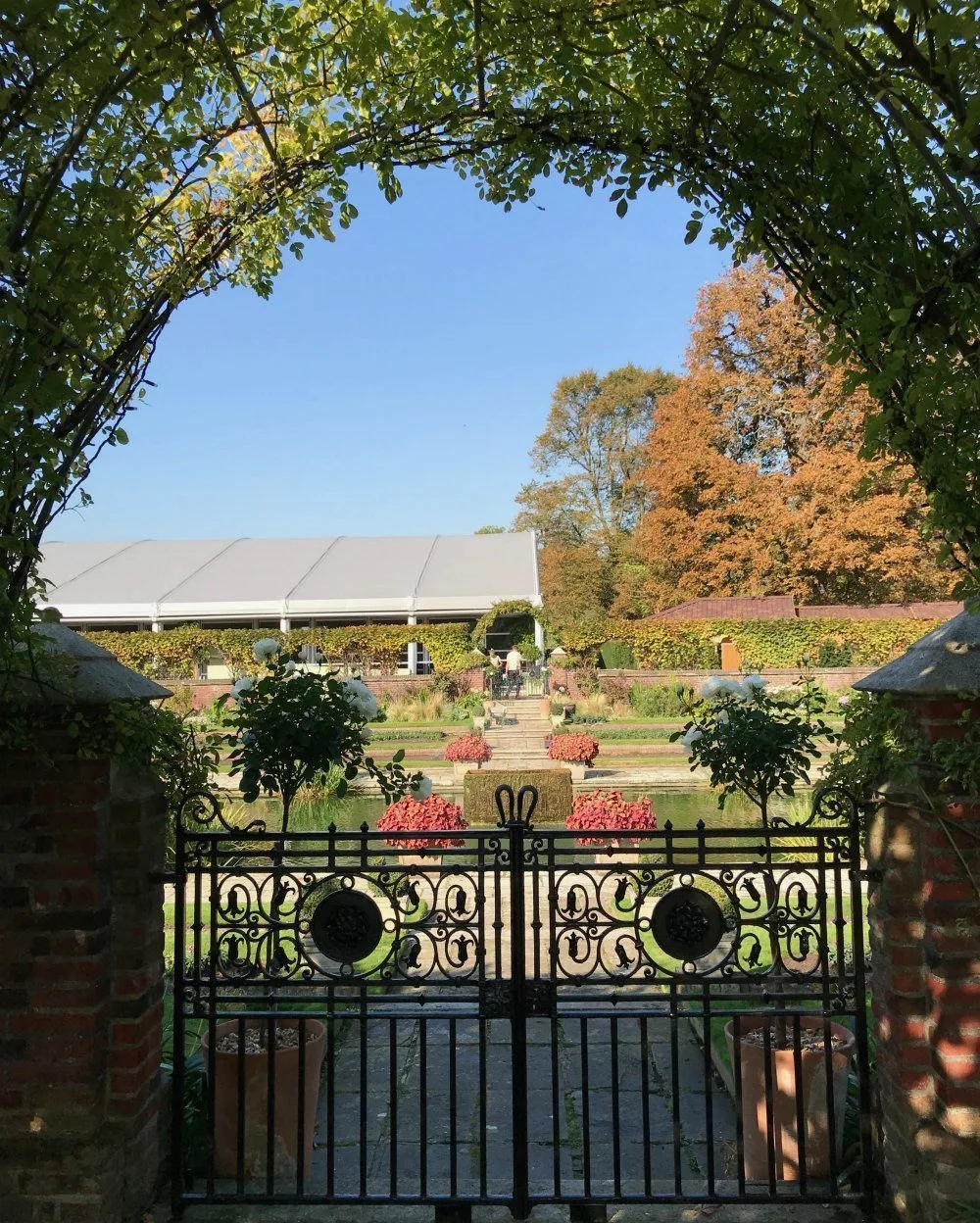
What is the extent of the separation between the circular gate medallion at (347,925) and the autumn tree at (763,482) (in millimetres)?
22870

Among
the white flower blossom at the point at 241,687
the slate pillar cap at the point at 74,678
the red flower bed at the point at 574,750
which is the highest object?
the slate pillar cap at the point at 74,678

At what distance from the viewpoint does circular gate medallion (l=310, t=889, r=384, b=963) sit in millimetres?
2932

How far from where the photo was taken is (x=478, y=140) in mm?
2934

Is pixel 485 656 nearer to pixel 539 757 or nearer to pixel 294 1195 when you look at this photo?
pixel 539 757

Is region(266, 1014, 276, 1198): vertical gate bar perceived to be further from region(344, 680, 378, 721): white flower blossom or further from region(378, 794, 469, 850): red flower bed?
region(378, 794, 469, 850): red flower bed

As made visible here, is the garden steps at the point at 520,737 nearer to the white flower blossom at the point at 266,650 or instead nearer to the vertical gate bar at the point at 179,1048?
the white flower blossom at the point at 266,650

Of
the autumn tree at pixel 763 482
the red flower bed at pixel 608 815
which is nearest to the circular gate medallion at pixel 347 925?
the red flower bed at pixel 608 815

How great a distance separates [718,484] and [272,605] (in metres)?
13.1

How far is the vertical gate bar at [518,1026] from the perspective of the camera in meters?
2.79

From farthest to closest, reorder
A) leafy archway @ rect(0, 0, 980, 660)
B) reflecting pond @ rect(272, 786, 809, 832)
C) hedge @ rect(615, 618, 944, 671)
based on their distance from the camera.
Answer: hedge @ rect(615, 618, 944, 671) < reflecting pond @ rect(272, 786, 809, 832) < leafy archway @ rect(0, 0, 980, 660)

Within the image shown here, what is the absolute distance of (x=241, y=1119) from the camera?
296 cm

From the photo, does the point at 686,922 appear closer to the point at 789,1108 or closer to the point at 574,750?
the point at 789,1108

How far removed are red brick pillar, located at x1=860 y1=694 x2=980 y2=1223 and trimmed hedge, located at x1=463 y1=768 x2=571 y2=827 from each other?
6.07m

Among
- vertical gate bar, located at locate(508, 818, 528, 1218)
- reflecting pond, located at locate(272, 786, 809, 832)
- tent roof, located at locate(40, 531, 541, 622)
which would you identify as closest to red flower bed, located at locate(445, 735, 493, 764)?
reflecting pond, located at locate(272, 786, 809, 832)
